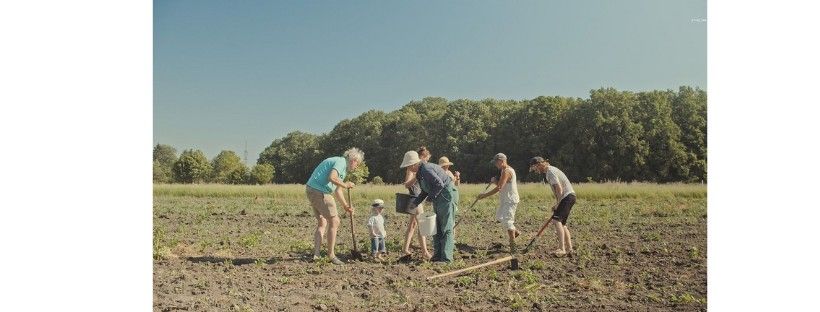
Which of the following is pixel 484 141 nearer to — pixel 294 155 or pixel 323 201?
pixel 323 201

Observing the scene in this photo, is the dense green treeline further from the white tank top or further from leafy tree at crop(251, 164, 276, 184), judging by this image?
the white tank top

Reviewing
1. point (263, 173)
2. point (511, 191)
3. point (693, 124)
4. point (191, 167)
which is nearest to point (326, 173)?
point (263, 173)

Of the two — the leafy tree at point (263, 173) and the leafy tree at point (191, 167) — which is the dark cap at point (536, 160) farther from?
the leafy tree at point (191, 167)

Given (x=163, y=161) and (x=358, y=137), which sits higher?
(x=358, y=137)

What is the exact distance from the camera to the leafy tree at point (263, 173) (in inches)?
344

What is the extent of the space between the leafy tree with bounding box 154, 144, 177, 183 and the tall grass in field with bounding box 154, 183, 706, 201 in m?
0.14

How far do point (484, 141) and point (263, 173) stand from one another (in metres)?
2.38

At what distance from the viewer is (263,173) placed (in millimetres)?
8766

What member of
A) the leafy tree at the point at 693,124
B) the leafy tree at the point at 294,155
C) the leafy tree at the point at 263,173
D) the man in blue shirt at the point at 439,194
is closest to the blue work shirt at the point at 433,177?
the man in blue shirt at the point at 439,194

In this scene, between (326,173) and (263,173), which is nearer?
(326,173)

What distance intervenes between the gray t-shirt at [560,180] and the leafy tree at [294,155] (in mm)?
2398
